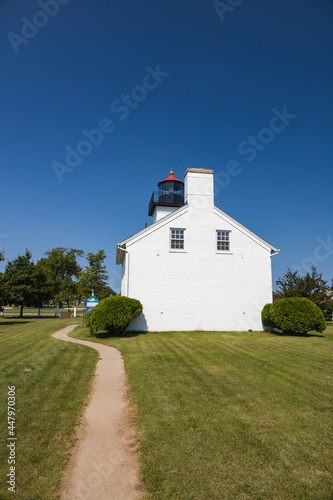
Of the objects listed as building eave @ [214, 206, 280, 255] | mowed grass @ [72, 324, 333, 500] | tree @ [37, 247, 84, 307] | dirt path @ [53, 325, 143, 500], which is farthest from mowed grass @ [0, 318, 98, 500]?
tree @ [37, 247, 84, 307]

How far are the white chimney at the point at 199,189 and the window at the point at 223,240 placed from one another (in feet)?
6.14

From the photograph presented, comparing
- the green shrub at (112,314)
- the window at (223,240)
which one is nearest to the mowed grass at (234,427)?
the green shrub at (112,314)

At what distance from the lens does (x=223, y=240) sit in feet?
63.1

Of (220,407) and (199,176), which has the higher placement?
(199,176)

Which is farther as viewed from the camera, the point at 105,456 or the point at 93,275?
the point at 93,275

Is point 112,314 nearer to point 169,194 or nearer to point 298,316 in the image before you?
point 298,316

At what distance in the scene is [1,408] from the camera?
5434mm

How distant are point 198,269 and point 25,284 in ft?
75.1

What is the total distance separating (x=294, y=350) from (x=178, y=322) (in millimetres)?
7765

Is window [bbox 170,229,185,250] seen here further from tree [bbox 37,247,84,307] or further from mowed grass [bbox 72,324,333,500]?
tree [bbox 37,247,84,307]

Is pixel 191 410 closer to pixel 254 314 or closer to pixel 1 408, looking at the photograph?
pixel 1 408

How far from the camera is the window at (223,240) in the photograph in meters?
19.2

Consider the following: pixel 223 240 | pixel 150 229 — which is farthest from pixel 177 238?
pixel 223 240

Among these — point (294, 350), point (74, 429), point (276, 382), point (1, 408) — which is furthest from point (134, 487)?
point (294, 350)
